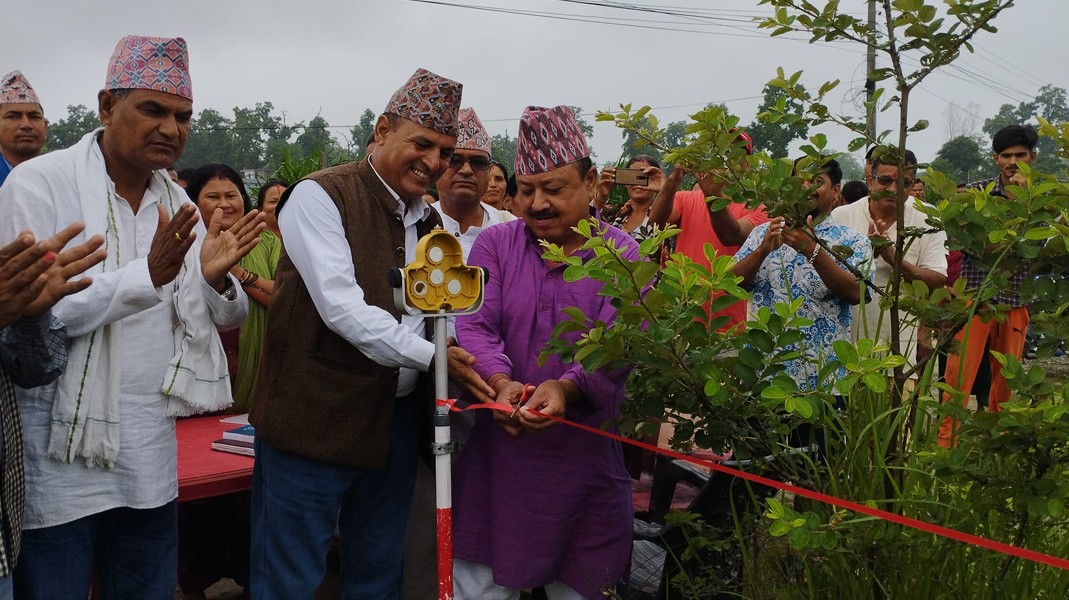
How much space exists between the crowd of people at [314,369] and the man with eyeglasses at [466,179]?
1.43 m

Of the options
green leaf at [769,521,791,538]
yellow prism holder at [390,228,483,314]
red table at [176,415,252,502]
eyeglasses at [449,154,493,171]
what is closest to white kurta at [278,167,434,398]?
yellow prism holder at [390,228,483,314]

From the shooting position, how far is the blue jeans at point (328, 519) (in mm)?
2680

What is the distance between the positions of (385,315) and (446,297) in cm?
29

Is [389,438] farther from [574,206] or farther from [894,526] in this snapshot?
[894,526]

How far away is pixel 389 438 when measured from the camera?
110 inches

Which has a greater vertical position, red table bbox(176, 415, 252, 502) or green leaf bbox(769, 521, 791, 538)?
green leaf bbox(769, 521, 791, 538)

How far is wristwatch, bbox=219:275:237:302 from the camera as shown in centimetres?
286

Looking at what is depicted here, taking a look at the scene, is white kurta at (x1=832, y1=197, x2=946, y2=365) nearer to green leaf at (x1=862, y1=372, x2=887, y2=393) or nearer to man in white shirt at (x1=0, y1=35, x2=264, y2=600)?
green leaf at (x1=862, y1=372, x2=887, y2=393)

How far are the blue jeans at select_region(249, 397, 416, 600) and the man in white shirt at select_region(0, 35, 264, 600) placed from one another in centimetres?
27

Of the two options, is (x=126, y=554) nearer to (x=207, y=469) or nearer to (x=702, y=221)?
(x=207, y=469)

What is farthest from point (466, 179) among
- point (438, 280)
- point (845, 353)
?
point (845, 353)

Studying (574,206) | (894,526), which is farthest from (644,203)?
(894,526)

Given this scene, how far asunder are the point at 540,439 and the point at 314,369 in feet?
2.39

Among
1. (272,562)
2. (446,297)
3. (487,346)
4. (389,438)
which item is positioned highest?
(446,297)
